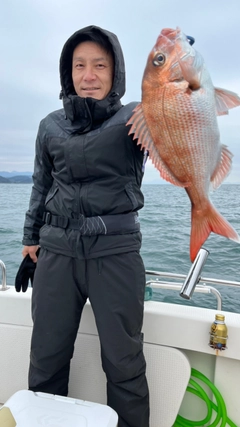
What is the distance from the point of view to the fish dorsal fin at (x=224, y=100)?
4.01 feet

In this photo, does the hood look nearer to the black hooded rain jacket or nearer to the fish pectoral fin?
the black hooded rain jacket

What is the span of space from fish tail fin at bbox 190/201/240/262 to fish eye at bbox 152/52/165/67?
530 mm

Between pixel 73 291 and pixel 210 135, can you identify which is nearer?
pixel 210 135

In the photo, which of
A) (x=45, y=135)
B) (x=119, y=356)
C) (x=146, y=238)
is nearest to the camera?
(x=119, y=356)

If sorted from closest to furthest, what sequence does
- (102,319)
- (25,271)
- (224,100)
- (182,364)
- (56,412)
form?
(224,100) → (56,412) → (102,319) → (182,364) → (25,271)

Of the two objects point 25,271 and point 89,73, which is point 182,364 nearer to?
point 25,271

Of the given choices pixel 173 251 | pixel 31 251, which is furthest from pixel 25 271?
pixel 173 251

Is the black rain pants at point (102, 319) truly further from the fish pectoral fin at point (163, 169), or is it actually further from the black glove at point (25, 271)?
the fish pectoral fin at point (163, 169)

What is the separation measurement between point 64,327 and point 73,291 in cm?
20

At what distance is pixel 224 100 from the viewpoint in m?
1.25

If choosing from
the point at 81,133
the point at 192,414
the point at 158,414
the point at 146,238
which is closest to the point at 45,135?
the point at 81,133

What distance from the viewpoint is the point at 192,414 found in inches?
87.3

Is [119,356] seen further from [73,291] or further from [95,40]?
[95,40]

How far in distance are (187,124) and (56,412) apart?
1.29 meters
